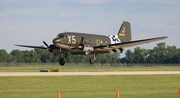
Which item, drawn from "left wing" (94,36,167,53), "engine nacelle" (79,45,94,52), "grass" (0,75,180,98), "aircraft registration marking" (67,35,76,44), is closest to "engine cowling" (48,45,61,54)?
"aircraft registration marking" (67,35,76,44)

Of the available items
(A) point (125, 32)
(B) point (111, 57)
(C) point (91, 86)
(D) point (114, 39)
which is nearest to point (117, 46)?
(D) point (114, 39)

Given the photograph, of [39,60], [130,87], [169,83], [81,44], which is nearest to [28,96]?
[130,87]

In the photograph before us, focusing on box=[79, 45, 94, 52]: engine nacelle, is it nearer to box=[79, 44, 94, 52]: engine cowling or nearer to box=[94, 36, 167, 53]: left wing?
box=[79, 44, 94, 52]: engine cowling

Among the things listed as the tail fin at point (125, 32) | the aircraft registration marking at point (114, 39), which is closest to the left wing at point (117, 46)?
the aircraft registration marking at point (114, 39)

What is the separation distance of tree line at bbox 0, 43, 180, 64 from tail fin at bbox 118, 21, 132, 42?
76.7 m

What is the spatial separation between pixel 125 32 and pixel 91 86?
30151mm

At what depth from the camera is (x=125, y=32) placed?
81.1 meters

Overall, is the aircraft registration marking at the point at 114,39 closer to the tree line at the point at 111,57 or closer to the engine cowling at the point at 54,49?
the engine cowling at the point at 54,49

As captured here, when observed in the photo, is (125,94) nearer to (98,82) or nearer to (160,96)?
(160,96)

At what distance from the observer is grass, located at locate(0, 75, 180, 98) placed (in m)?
43.1

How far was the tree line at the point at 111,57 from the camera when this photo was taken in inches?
6486

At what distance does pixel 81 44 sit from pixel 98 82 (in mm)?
12524

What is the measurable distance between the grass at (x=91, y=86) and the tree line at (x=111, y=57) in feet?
317

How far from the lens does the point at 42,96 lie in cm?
4138
